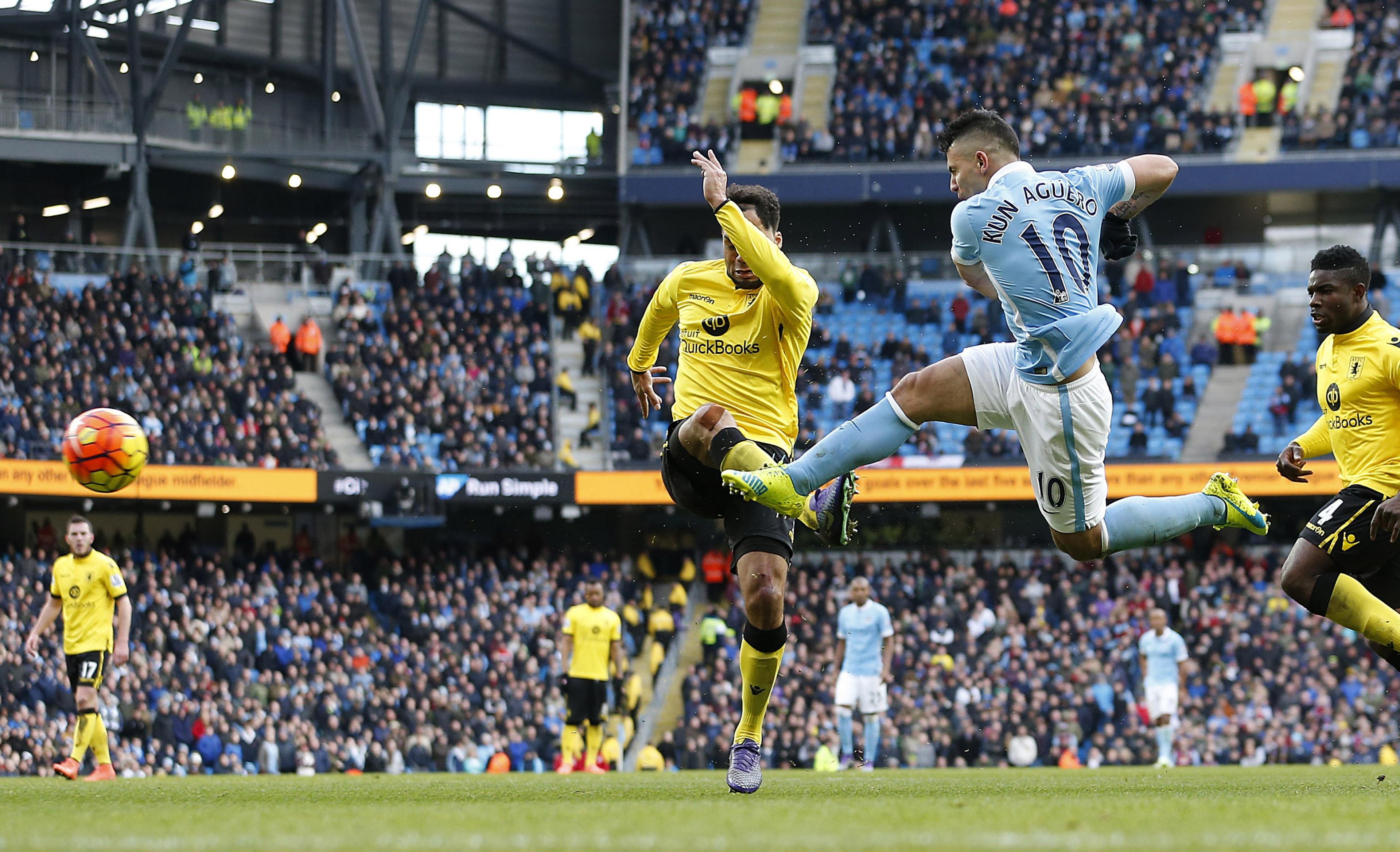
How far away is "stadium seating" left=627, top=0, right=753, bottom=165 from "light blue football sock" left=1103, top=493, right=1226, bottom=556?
27534 mm

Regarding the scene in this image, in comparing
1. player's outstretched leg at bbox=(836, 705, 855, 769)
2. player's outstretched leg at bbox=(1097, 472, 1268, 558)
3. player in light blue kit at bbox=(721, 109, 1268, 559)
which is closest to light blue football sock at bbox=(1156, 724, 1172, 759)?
player's outstretched leg at bbox=(836, 705, 855, 769)

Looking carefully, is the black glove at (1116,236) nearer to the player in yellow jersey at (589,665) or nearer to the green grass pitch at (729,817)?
the green grass pitch at (729,817)

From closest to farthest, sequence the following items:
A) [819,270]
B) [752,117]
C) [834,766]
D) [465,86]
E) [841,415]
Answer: [834,766] < [841,415] < [819,270] < [752,117] < [465,86]

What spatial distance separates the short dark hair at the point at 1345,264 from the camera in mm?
8695

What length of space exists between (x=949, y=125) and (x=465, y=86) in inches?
1422

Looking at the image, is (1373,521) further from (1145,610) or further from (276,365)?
(276,365)

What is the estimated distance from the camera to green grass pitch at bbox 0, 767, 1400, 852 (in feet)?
16.0

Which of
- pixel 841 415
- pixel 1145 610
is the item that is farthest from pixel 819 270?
pixel 1145 610

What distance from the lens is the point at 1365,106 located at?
111 feet

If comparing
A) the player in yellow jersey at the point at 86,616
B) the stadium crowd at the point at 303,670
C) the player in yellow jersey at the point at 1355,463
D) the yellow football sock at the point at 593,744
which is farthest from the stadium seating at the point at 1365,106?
the player in yellow jersey at the point at 86,616

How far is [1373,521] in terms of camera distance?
8.38 metres

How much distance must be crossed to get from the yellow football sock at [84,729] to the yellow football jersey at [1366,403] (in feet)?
32.1

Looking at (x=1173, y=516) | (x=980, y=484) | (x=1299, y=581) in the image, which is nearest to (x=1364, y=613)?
(x=1299, y=581)

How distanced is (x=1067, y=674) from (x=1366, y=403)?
617 inches
